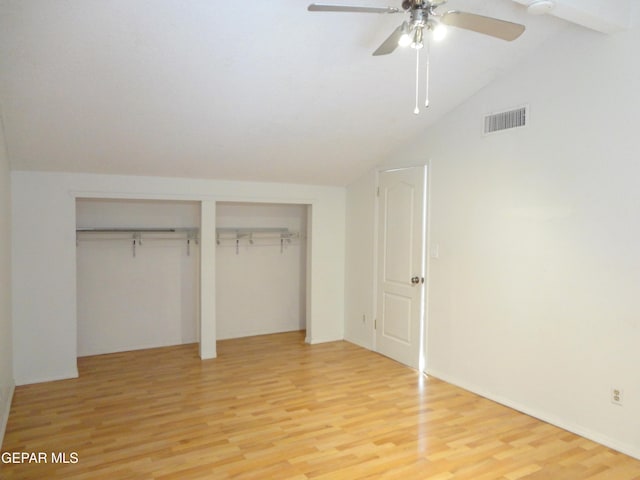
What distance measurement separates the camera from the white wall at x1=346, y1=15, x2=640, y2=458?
2.98 meters

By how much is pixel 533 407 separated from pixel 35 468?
3434 mm

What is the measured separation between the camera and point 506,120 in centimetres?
373

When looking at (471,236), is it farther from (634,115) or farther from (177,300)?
(177,300)

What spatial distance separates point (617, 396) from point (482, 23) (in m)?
2.52

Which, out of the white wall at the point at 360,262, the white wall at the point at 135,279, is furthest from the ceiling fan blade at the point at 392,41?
the white wall at the point at 135,279

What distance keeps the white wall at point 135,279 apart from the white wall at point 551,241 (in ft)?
9.54

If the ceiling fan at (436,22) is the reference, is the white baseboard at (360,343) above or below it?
below

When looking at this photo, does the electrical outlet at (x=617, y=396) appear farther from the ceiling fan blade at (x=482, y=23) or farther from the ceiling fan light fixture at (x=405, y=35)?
the ceiling fan light fixture at (x=405, y=35)

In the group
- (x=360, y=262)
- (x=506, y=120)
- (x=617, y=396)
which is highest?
(x=506, y=120)

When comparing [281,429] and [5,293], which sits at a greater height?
[5,293]

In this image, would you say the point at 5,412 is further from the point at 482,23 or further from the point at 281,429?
the point at 482,23

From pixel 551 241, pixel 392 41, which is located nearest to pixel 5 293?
pixel 392 41

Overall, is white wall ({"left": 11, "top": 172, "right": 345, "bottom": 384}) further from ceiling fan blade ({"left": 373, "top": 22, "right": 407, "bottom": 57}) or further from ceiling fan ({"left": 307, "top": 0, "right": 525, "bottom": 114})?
ceiling fan ({"left": 307, "top": 0, "right": 525, "bottom": 114})

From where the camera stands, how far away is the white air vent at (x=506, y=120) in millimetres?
3600
